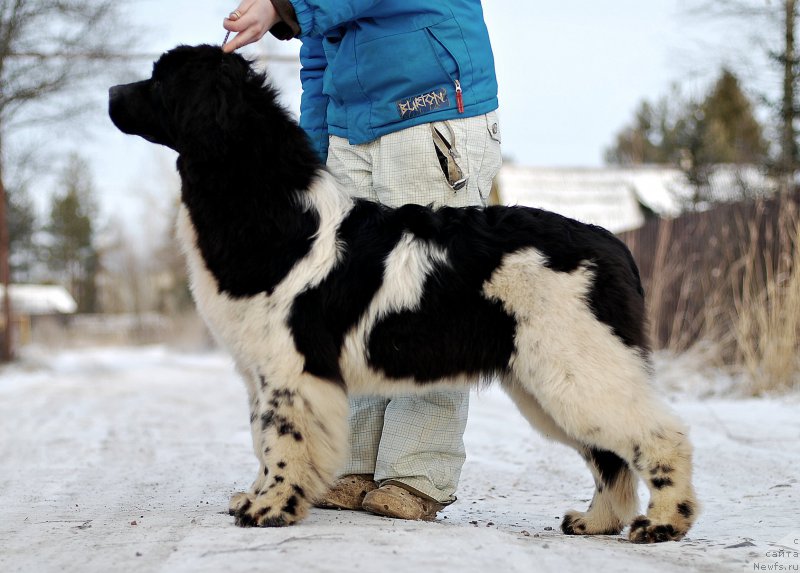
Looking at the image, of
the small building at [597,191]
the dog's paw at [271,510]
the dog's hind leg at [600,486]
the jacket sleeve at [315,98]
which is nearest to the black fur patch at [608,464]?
the dog's hind leg at [600,486]

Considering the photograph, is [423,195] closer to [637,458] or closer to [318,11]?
[318,11]

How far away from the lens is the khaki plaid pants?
3.69 metres

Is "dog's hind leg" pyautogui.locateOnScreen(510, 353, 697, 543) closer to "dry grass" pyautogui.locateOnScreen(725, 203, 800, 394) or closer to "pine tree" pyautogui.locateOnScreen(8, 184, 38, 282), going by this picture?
"dry grass" pyautogui.locateOnScreen(725, 203, 800, 394)

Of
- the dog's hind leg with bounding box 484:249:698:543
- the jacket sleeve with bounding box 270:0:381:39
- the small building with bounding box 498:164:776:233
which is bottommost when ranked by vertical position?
the dog's hind leg with bounding box 484:249:698:543

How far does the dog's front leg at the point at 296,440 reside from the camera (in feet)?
10.3

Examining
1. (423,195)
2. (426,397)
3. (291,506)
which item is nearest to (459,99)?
(423,195)

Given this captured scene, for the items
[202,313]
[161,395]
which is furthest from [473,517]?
[161,395]

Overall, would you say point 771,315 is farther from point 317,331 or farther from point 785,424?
point 317,331

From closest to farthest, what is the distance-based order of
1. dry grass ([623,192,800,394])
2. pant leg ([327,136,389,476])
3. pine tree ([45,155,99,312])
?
pant leg ([327,136,389,476]) → dry grass ([623,192,800,394]) → pine tree ([45,155,99,312])

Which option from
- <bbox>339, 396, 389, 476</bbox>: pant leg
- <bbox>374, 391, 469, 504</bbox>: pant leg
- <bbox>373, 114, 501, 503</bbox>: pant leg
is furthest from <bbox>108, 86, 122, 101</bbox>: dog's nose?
<bbox>374, 391, 469, 504</bbox>: pant leg

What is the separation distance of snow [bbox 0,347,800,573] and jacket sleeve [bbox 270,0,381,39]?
1.97 metres

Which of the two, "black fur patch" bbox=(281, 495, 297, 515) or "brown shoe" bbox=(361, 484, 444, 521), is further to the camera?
"brown shoe" bbox=(361, 484, 444, 521)

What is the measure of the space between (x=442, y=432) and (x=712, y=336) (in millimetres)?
6149

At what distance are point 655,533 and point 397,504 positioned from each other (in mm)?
1059
